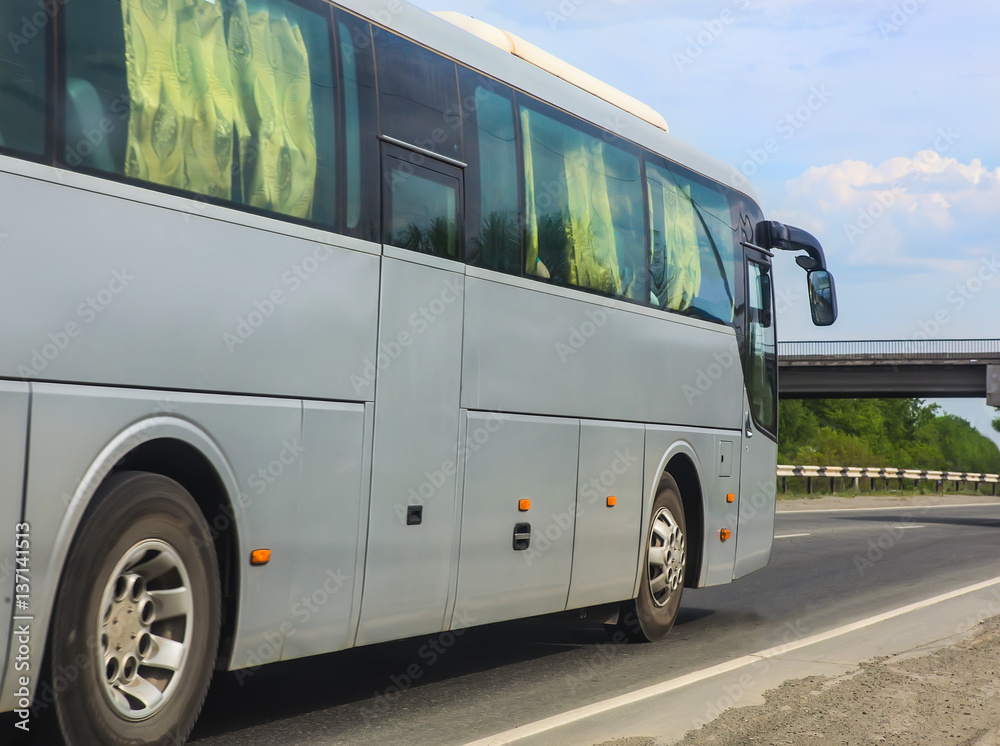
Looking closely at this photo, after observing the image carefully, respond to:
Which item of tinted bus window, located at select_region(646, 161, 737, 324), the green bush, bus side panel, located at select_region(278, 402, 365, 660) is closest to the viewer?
bus side panel, located at select_region(278, 402, 365, 660)

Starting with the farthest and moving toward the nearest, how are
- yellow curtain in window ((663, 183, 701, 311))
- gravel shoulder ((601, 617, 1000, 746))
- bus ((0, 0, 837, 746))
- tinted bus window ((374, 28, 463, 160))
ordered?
yellow curtain in window ((663, 183, 701, 311))
tinted bus window ((374, 28, 463, 160))
gravel shoulder ((601, 617, 1000, 746))
bus ((0, 0, 837, 746))

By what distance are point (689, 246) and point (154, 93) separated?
5.88 metres

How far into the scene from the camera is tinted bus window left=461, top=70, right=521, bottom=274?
7.31 m

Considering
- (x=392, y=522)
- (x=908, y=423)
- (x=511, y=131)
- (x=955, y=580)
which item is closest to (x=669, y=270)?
(x=511, y=131)

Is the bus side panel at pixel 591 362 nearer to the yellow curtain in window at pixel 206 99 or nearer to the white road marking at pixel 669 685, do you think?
the white road marking at pixel 669 685

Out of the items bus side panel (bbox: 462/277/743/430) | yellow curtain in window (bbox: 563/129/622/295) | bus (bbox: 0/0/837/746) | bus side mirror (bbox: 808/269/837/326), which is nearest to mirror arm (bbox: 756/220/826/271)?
bus side mirror (bbox: 808/269/837/326)

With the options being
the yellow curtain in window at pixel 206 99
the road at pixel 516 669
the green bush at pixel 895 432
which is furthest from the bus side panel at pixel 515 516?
the green bush at pixel 895 432

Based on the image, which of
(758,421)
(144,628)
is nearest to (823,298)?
(758,421)

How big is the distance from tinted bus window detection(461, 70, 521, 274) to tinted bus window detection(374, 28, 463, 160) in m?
0.16

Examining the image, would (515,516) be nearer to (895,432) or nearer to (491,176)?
(491,176)

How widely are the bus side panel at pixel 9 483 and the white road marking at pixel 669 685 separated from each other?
2.44 m

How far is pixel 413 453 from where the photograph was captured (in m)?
6.64

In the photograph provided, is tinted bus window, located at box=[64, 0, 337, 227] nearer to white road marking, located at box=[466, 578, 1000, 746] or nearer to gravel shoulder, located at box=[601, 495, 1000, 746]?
white road marking, located at box=[466, 578, 1000, 746]

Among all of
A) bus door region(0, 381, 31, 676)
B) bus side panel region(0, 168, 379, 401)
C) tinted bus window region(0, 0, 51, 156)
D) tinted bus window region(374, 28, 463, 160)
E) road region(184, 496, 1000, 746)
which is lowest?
road region(184, 496, 1000, 746)
